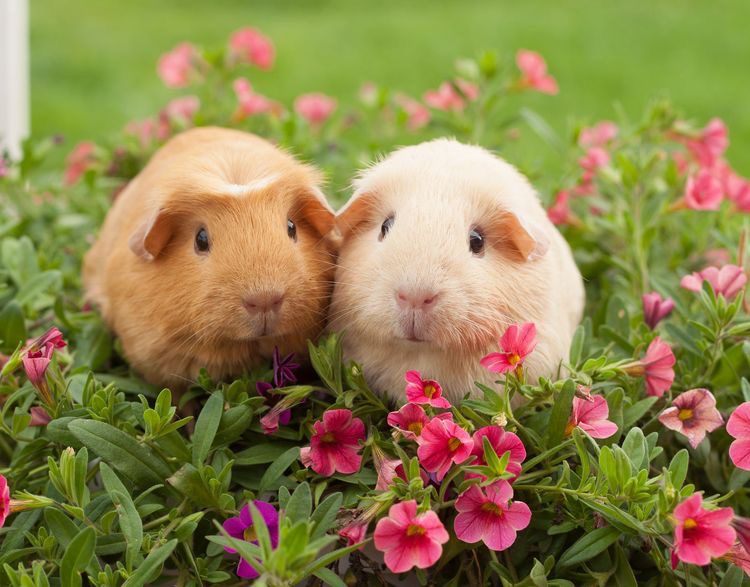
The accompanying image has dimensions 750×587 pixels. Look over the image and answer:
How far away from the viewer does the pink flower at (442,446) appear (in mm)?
1434

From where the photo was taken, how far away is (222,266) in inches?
66.6

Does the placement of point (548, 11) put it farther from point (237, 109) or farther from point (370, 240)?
point (370, 240)

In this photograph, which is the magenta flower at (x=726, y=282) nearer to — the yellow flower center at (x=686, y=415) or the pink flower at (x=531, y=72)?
the yellow flower center at (x=686, y=415)

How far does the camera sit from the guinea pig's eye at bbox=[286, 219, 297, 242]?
5.86 feet

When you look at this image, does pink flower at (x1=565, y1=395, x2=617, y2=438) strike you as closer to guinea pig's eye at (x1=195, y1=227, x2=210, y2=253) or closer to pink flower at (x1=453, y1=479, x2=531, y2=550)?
pink flower at (x1=453, y1=479, x2=531, y2=550)

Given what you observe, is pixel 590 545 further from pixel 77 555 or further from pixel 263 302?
pixel 77 555

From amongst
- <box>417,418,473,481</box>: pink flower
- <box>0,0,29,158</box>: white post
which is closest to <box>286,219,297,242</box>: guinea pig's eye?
<box>417,418,473,481</box>: pink flower

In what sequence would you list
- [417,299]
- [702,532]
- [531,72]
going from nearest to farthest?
[702,532] < [417,299] < [531,72]

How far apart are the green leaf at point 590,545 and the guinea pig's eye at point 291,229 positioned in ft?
2.63

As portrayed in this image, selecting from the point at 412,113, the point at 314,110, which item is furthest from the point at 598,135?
the point at 314,110

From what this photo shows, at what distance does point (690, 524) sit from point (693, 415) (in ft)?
1.12

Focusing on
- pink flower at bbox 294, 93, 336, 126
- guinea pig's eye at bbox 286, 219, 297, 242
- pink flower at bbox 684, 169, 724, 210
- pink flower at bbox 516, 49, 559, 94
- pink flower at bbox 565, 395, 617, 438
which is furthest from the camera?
pink flower at bbox 294, 93, 336, 126

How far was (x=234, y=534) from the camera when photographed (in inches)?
57.7

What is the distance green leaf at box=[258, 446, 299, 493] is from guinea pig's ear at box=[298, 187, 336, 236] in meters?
0.49
